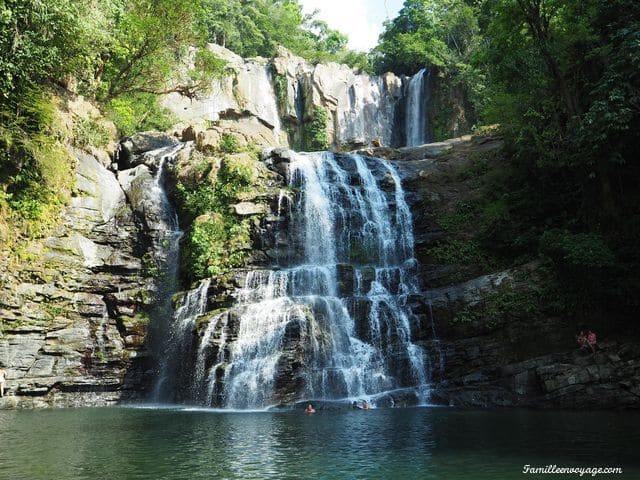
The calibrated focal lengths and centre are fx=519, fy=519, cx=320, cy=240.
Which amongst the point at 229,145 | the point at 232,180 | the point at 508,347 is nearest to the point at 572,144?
the point at 508,347

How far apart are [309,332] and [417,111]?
26.1 metres

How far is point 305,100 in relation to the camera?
37656mm

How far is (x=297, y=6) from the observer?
58219 millimetres

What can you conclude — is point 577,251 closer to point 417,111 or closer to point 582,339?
point 582,339

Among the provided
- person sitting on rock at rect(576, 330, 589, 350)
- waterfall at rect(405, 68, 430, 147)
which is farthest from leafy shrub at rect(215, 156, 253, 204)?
waterfall at rect(405, 68, 430, 147)

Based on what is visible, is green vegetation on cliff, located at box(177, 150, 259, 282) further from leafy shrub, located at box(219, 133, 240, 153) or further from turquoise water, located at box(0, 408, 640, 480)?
turquoise water, located at box(0, 408, 640, 480)

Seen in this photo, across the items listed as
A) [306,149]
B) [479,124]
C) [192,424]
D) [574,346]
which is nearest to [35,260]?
[192,424]

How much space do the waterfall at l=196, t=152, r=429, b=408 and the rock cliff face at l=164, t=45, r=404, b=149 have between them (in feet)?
52.8

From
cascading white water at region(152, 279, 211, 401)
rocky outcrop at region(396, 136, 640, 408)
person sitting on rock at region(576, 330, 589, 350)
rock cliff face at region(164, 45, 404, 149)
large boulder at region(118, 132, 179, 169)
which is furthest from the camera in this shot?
rock cliff face at region(164, 45, 404, 149)

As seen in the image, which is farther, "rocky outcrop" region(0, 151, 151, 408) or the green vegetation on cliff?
the green vegetation on cliff

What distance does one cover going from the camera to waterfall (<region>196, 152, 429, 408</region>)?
1527 centimetres

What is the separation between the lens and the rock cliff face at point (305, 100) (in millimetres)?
35594

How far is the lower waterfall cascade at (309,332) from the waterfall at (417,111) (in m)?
17.7

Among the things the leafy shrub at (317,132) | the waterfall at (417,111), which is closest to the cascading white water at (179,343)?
the leafy shrub at (317,132)
